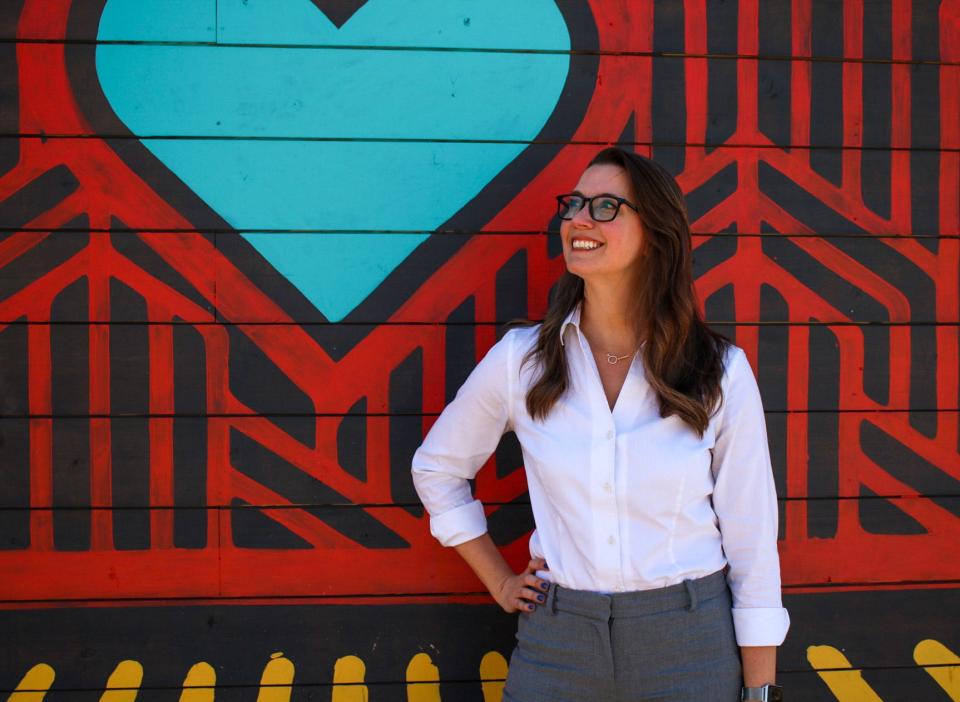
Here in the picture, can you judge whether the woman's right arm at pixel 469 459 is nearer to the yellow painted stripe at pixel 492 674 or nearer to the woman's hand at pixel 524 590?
the woman's hand at pixel 524 590

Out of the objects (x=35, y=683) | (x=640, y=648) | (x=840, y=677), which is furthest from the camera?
(x=840, y=677)

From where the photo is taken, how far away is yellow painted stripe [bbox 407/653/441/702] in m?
2.17

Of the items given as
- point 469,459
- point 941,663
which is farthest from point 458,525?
point 941,663

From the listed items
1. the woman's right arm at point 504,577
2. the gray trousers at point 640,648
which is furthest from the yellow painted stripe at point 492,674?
the gray trousers at point 640,648

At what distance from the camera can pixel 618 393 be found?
1694mm

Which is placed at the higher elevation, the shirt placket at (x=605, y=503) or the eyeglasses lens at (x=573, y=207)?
the eyeglasses lens at (x=573, y=207)

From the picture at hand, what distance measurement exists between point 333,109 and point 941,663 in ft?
7.27

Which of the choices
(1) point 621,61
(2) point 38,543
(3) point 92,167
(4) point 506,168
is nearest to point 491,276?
(4) point 506,168

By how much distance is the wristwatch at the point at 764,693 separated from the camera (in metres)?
1.58

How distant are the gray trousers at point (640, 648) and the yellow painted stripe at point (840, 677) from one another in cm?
77

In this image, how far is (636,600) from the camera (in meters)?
1.55

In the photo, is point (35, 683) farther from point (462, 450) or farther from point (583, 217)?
point (583, 217)

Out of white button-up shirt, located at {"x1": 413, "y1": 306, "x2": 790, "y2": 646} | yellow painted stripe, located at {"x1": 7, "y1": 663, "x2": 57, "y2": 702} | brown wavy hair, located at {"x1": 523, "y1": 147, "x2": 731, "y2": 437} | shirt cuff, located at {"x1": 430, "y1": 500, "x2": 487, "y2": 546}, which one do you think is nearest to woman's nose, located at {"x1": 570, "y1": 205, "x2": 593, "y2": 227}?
brown wavy hair, located at {"x1": 523, "y1": 147, "x2": 731, "y2": 437}

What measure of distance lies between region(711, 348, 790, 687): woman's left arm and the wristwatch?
0.03 feet
